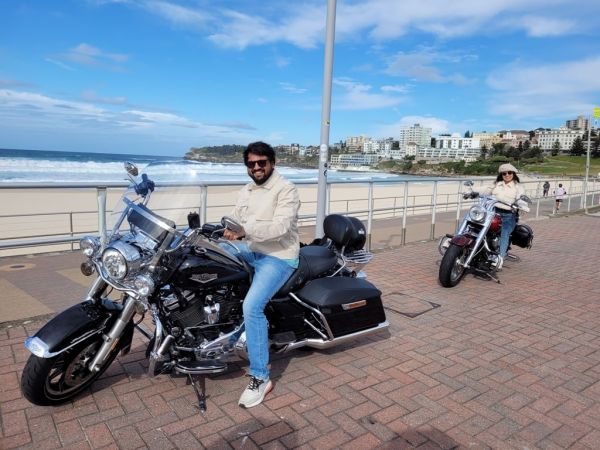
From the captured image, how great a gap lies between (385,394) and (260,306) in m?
1.08

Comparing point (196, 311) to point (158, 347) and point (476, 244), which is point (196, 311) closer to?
point (158, 347)

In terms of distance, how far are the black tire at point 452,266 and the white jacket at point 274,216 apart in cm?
317

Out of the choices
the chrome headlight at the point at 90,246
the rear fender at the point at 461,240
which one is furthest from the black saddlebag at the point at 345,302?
the rear fender at the point at 461,240

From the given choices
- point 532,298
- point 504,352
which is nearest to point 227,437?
point 504,352

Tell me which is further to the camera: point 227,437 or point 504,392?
point 504,392

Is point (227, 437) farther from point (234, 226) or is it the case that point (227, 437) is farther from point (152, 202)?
point (152, 202)

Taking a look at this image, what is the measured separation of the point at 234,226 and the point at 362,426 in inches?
56.5

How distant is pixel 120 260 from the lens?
2664 millimetres

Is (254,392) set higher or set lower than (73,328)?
lower

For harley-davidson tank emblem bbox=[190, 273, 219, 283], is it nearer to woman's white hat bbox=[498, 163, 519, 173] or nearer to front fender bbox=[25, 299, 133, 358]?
front fender bbox=[25, 299, 133, 358]

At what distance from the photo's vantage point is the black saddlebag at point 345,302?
11.7ft

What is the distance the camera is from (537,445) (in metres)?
2.78

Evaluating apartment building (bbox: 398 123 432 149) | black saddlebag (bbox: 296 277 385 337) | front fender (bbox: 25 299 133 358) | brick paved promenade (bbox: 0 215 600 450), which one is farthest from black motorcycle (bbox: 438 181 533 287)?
apartment building (bbox: 398 123 432 149)

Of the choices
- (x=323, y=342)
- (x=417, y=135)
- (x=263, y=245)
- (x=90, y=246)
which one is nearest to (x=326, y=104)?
(x=263, y=245)
